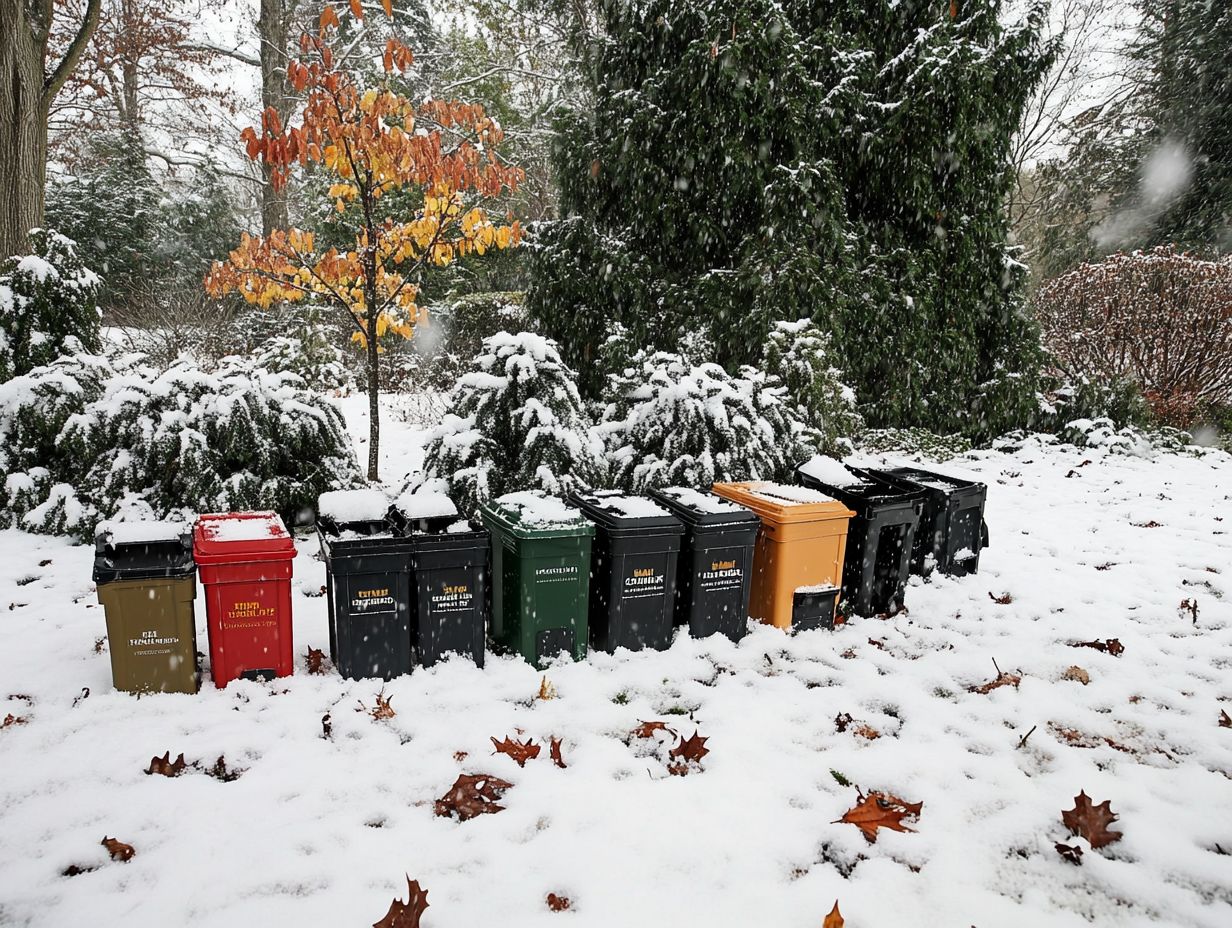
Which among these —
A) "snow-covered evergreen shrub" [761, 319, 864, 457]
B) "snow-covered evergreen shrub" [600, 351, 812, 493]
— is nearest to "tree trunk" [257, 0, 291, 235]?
"snow-covered evergreen shrub" [761, 319, 864, 457]

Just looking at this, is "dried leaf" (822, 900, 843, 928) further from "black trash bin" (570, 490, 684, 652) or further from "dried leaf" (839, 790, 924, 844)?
"black trash bin" (570, 490, 684, 652)

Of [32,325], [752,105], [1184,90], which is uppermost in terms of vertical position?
[1184,90]

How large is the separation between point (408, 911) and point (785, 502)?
119 inches

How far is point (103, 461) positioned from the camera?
566cm

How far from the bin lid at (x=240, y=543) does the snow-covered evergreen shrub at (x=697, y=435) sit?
8.83 feet

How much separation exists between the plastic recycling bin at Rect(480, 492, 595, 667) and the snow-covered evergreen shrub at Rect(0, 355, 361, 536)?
280cm

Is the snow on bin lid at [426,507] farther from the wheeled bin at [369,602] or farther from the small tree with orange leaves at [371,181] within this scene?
the small tree with orange leaves at [371,181]

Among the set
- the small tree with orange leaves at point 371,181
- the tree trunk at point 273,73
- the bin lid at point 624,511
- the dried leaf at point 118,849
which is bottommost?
the dried leaf at point 118,849

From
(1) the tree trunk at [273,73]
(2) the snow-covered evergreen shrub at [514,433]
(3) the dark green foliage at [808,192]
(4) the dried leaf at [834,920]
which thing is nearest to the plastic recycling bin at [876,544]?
(2) the snow-covered evergreen shrub at [514,433]

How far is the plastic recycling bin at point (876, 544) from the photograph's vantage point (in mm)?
4645

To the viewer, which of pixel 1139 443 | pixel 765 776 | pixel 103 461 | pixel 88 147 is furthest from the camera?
pixel 88 147

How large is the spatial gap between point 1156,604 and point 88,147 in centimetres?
2227

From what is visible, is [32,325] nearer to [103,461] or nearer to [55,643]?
[103,461]

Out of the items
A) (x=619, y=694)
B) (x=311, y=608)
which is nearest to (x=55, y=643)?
(x=311, y=608)
